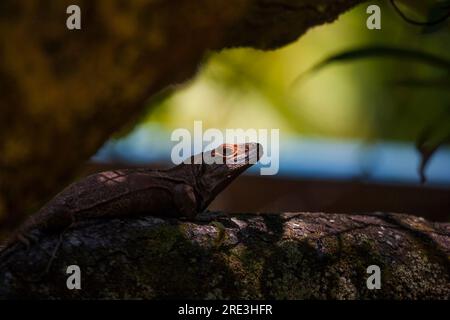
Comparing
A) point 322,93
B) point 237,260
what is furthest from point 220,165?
point 322,93

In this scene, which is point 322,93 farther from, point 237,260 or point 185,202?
point 237,260

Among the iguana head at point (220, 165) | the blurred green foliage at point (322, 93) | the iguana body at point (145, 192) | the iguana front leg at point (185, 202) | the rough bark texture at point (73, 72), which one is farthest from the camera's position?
the blurred green foliage at point (322, 93)

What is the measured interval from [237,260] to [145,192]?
36 cm

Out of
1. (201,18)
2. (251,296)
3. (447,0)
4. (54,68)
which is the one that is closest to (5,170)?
(54,68)

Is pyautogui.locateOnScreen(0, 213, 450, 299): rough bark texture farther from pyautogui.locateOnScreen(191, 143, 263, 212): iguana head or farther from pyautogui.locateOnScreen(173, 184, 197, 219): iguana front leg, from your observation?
pyautogui.locateOnScreen(191, 143, 263, 212): iguana head

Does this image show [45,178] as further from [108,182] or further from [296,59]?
[296,59]

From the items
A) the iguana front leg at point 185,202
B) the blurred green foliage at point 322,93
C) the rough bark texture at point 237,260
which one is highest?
the blurred green foliage at point 322,93

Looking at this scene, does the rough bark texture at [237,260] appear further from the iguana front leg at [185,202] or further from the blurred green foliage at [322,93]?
the blurred green foliage at [322,93]

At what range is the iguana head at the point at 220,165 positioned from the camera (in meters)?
2.19

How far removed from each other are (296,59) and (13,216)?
114 inches

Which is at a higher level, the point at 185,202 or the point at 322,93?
the point at 322,93

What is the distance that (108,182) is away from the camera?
6.36 ft

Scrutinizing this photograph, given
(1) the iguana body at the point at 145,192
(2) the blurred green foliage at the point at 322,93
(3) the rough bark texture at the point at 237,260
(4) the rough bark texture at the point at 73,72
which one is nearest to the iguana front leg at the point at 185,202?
(1) the iguana body at the point at 145,192

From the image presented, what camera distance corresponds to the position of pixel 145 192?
193 centimetres
